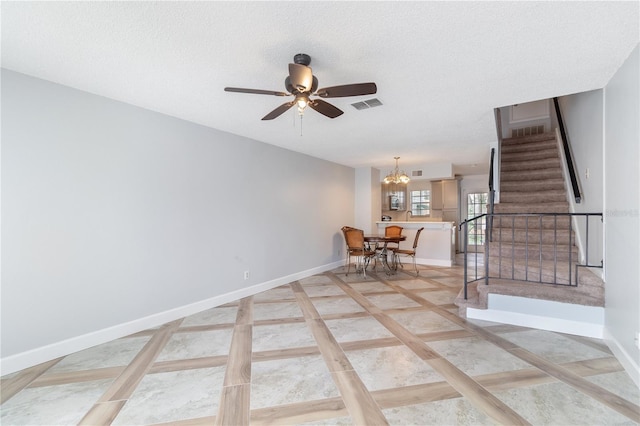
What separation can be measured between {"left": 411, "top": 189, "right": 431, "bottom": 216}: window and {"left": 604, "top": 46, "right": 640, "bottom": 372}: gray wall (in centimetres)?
554

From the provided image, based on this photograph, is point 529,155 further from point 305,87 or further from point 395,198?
point 305,87

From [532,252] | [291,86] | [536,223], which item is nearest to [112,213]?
[291,86]

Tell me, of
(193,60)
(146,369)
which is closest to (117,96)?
(193,60)

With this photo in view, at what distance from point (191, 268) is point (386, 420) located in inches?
111

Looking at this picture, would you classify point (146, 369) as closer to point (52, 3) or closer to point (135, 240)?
point (135, 240)

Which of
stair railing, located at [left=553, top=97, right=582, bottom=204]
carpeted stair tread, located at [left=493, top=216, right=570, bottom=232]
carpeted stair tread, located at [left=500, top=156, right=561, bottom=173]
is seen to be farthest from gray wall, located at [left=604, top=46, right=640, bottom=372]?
carpeted stair tread, located at [left=500, top=156, right=561, bottom=173]

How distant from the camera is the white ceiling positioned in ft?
5.33

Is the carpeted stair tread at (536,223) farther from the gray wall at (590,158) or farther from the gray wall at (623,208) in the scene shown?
the gray wall at (623,208)

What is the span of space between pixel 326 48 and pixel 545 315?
340 cm

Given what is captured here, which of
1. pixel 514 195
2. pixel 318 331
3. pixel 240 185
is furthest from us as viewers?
pixel 514 195

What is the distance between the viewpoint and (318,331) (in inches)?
114

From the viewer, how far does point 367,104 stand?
3.04 m

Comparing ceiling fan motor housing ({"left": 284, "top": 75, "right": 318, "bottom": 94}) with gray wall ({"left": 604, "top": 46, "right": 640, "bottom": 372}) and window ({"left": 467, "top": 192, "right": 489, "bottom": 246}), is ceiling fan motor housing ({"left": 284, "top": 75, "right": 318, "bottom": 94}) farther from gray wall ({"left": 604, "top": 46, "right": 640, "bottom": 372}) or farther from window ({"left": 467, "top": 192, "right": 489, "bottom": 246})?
window ({"left": 467, "top": 192, "right": 489, "bottom": 246})

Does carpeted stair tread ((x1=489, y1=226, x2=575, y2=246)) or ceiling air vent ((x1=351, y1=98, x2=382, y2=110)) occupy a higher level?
ceiling air vent ((x1=351, y1=98, x2=382, y2=110))
